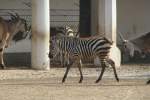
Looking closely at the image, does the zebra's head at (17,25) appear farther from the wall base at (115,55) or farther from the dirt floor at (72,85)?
the wall base at (115,55)

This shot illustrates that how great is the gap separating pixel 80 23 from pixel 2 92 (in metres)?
8.84

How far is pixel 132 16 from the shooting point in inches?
886

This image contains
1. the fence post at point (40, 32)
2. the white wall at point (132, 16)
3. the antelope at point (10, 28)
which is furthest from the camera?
the white wall at point (132, 16)

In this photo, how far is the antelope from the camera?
20.5 m

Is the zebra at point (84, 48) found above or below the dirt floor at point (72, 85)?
above

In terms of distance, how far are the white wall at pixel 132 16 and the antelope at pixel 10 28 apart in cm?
376

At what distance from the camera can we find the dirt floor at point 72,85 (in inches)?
513

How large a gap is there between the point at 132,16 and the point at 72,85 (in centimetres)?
798

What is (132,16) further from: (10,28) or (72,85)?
(72,85)

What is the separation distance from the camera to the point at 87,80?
16531mm

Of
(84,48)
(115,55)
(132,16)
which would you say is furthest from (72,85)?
(132,16)

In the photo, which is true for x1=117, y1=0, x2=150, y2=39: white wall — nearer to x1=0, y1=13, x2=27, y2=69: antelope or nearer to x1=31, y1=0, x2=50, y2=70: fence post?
x1=0, y1=13, x2=27, y2=69: antelope

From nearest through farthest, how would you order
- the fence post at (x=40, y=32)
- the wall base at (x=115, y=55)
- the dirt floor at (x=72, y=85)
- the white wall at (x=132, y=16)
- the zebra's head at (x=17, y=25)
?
the dirt floor at (x=72, y=85) → the fence post at (x=40, y=32) → the wall base at (x=115, y=55) → the zebra's head at (x=17, y=25) → the white wall at (x=132, y=16)

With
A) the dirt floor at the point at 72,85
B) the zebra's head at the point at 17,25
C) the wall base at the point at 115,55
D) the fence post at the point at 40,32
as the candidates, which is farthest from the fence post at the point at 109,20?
the zebra's head at the point at 17,25
